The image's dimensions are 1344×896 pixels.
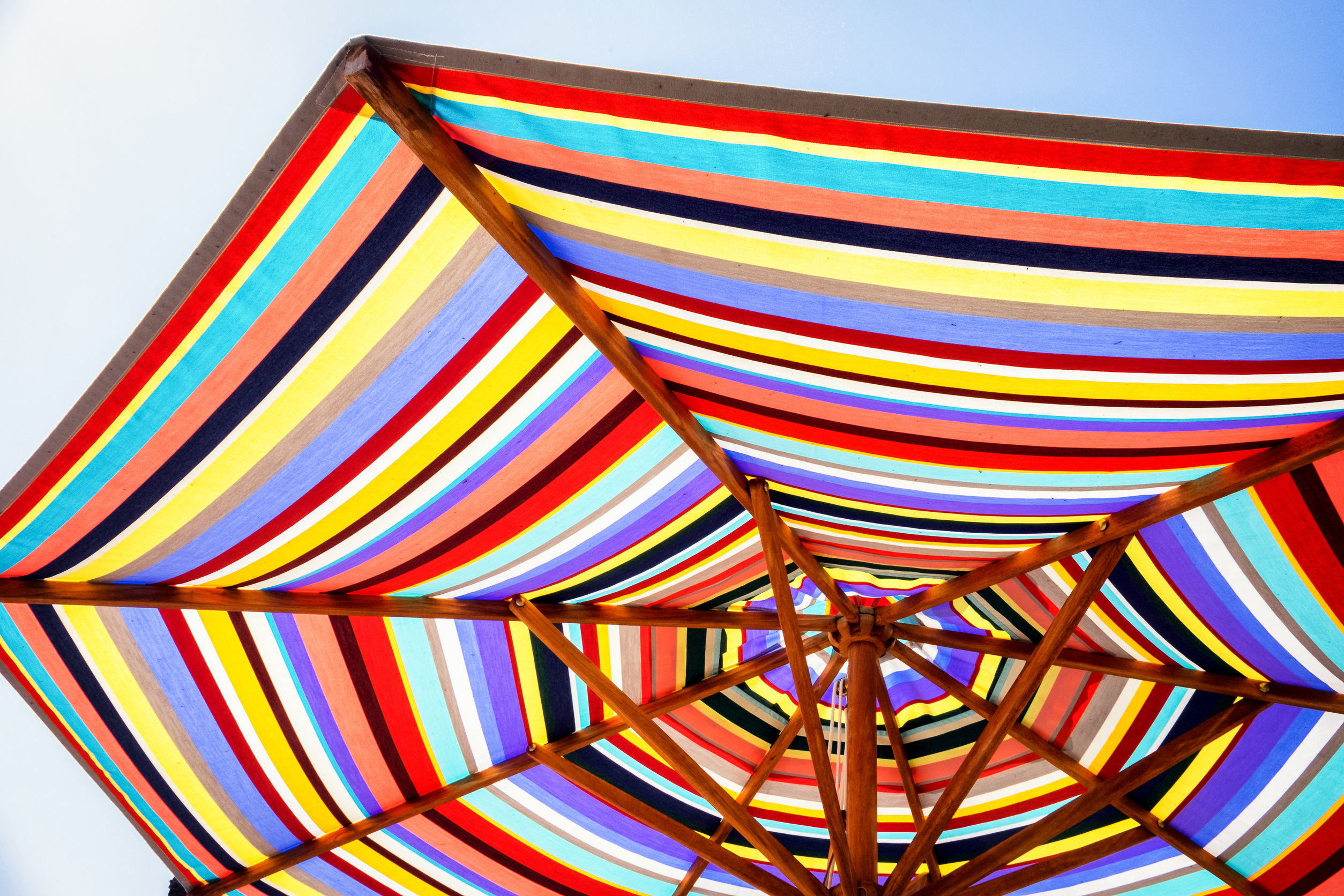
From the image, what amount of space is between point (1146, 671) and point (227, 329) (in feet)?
11.9

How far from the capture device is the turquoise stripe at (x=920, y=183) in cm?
146

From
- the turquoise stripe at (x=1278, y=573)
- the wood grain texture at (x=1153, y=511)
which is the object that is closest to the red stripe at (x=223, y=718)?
the wood grain texture at (x=1153, y=511)

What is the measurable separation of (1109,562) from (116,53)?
523 cm

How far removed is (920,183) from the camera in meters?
1.54

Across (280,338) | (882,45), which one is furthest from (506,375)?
(882,45)

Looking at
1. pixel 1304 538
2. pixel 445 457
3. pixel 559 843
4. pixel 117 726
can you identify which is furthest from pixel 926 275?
pixel 559 843

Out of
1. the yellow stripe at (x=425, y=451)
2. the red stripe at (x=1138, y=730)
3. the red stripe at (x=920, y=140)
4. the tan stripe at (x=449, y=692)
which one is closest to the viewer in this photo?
the red stripe at (x=920, y=140)

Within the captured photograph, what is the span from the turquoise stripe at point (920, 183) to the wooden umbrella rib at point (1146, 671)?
250 cm

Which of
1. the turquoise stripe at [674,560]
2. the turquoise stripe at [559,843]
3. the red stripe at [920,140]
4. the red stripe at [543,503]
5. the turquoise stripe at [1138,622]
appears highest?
the turquoise stripe at [674,560]

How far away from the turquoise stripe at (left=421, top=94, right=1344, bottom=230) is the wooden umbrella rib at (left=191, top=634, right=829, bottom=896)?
2.82 meters

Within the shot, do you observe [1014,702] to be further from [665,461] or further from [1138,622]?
[665,461]

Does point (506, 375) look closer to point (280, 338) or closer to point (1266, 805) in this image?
point (280, 338)

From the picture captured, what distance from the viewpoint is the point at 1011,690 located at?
3033 millimetres

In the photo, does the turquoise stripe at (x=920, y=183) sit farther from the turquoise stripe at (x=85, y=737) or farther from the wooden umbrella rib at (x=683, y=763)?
the turquoise stripe at (x=85, y=737)
